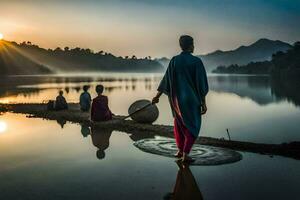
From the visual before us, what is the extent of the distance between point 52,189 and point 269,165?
13.5 feet

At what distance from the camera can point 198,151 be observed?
8461mm

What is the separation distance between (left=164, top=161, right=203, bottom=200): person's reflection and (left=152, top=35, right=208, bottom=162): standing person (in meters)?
0.74

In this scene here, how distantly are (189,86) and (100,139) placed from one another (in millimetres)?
3755

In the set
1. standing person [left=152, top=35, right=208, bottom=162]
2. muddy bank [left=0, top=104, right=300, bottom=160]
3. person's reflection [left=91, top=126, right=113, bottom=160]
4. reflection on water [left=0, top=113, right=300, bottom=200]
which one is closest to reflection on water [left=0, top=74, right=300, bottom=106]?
muddy bank [left=0, top=104, right=300, bottom=160]

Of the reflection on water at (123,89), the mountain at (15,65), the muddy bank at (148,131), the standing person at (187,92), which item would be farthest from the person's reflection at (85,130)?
the mountain at (15,65)

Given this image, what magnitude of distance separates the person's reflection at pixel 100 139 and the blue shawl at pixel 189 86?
200 centimetres

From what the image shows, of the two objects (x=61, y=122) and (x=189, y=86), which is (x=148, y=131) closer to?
(x=61, y=122)

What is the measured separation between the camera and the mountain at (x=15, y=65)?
5037 inches

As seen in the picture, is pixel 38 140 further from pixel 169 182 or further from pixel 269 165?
pixel 269 165

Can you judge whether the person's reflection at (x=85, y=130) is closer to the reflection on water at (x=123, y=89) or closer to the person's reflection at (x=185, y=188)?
the person's reflection at (x=185, y=188)

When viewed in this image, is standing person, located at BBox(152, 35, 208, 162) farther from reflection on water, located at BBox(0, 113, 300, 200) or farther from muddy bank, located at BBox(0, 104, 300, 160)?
muddy bank, located at BBox(0, 104, 300, 160)

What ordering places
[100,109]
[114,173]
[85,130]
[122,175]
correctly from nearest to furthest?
[122,175] → [114,173] → [85,130] → [100,109]

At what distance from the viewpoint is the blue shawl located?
23.7ft

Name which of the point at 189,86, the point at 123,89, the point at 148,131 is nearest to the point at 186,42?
the point at 189,86
